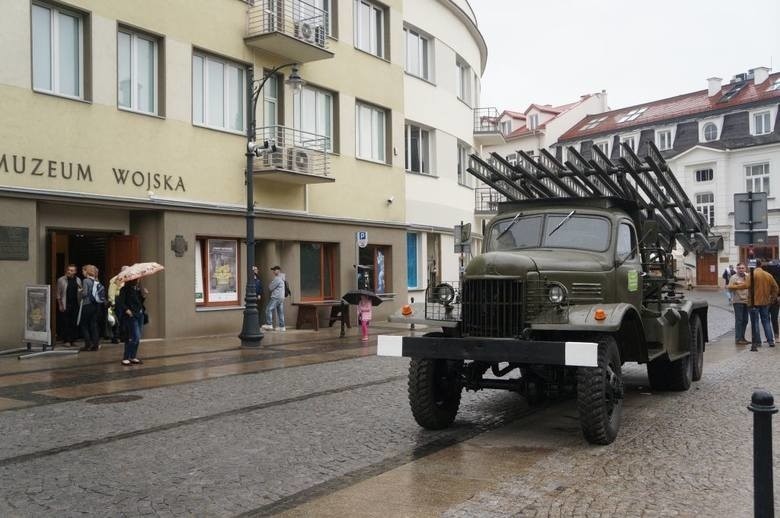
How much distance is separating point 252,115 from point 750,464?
12792mm

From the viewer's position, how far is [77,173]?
51.0ft

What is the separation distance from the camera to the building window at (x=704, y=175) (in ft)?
170

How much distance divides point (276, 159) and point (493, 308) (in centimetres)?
1343

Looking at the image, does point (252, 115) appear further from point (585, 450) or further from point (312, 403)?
point (585, 450)

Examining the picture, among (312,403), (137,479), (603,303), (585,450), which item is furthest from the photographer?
(312,403)

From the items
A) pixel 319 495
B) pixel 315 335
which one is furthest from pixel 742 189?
pixel 319 495

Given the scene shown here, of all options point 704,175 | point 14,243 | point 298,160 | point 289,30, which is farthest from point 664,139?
point 14,243

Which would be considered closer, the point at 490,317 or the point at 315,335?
the point at 490,317

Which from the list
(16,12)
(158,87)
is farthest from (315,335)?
(16,12)

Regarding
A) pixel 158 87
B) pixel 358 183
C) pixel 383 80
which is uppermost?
pixel 383 80

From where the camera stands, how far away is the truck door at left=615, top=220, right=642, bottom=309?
8148mm

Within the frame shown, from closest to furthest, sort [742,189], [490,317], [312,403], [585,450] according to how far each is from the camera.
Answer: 1. [585,450]
2. [490,317]
3. [312,403]
4. [742,189]

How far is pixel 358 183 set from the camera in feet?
77.9

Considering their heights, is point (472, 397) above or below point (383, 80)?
below
